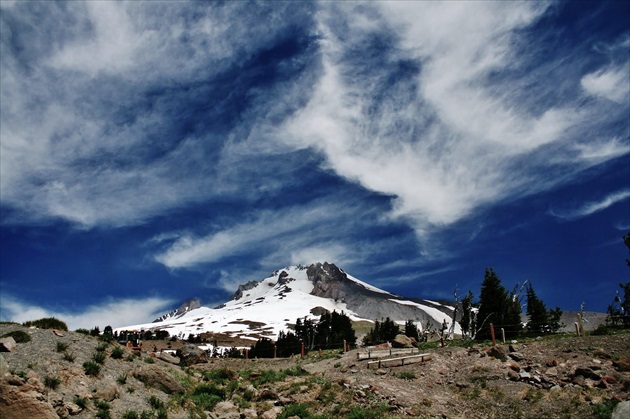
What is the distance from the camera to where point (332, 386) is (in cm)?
2328

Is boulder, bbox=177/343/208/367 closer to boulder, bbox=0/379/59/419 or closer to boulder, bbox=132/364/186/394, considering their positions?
boulder, bbox=132/364/186/394

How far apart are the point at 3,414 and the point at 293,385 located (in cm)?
1436

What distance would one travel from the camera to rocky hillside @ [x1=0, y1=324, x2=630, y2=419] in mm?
16219

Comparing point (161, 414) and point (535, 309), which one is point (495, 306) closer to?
point (535, 309)

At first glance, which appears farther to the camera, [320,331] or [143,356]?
[320,331]

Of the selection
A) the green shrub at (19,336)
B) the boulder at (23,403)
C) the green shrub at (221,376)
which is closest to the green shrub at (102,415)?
the boulder at (23,403)

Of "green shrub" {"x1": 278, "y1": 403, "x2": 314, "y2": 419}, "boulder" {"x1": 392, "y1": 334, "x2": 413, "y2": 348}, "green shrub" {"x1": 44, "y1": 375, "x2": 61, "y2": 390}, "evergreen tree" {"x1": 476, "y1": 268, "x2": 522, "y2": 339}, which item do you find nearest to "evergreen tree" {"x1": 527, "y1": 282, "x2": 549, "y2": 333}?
"evergreen tree" {"x1": 476, "y1": 268, "x2": 522, "y2": 339}

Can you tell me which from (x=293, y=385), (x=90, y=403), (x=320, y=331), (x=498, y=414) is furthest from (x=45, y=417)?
(x=320, y=331)

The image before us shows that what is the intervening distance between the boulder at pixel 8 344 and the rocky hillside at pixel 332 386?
8cm

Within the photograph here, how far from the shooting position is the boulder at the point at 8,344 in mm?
17969

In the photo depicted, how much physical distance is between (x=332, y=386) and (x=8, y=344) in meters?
14.8

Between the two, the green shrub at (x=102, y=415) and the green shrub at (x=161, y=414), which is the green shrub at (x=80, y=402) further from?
the green shrub at (x=161, y=414)

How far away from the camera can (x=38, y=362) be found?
17.5 m

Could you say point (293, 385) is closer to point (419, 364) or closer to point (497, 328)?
point (419, 364)
